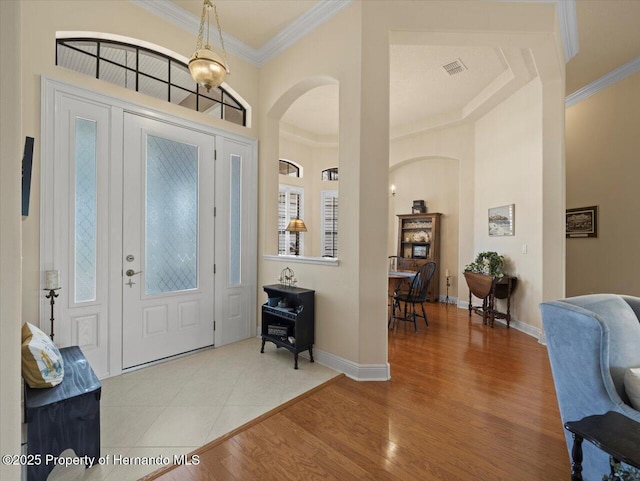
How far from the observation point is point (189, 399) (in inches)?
92.6

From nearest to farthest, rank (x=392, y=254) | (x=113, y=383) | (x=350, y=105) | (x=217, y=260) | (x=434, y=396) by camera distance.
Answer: (x=434, y=396) < (x=113, y=383) < (x=350, y=105) < (x=217, y=260) < (x=392, y=254)

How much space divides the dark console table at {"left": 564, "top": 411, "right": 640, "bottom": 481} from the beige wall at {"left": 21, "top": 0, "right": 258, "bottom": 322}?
3.49 metres

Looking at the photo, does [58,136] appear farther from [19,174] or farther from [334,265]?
[334,265]

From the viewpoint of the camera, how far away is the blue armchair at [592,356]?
135 centimetres

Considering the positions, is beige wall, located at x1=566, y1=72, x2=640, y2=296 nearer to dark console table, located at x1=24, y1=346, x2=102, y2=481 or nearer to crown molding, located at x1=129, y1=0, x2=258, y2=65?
crown molding, located at x1=129, y1=0, x2=258, y2=65

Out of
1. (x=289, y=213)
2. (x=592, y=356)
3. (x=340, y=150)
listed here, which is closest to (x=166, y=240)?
(x=340, y=150)

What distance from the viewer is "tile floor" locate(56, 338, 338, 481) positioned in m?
1.83

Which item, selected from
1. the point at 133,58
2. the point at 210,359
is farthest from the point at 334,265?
the point at 133,58

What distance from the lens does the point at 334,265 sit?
297 cm

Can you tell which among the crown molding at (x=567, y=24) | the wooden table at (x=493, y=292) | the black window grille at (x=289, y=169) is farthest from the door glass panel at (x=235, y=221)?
the wooden table at (x=493, y=292)

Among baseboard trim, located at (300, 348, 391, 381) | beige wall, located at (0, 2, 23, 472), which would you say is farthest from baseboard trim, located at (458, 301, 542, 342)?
beige wall, located at (0, 2, 23, 472)

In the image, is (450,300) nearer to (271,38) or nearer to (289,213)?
(289,213)

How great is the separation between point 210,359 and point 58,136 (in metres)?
2.46

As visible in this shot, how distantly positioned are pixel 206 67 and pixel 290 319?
2311 millimetres
